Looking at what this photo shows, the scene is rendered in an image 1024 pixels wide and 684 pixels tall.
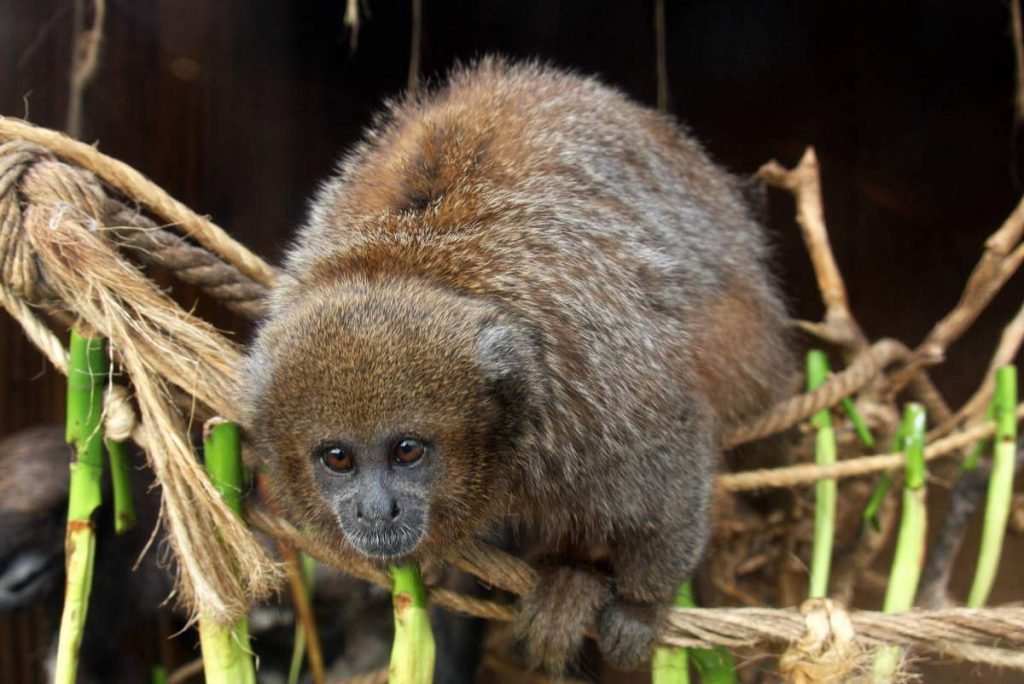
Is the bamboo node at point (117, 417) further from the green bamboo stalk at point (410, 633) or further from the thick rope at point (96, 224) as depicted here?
the green bamboo stalk at point (410, 633)

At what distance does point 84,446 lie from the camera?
1798mm

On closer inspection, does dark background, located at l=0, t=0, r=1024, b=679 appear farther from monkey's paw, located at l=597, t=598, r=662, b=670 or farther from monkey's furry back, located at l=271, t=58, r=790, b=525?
monkey's paw, located at l=597, t=598, r=662, b=670

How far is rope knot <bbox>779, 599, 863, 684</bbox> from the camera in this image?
1.68 m

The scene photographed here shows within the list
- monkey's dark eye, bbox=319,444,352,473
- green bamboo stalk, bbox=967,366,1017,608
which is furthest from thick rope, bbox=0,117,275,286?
green bamboo stalk, bbox=967,366,1017,608

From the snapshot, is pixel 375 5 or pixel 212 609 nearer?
pixel 212 609

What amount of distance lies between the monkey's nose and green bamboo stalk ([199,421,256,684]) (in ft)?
0.74

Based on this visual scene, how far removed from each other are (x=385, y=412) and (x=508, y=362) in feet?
0.79

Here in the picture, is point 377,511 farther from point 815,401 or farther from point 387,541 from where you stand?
point 815,401

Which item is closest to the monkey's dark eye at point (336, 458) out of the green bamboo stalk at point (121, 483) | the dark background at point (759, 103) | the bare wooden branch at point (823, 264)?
the green bamboo stalk at point (121, 483)

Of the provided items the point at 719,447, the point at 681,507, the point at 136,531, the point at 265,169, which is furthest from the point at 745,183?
the point at 136,531

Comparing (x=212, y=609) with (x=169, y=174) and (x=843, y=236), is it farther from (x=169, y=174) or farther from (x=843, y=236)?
(x=843, y=236)

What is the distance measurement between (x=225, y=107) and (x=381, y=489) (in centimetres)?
240

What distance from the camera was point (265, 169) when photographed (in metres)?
3.88

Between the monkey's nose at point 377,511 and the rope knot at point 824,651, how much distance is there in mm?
727
